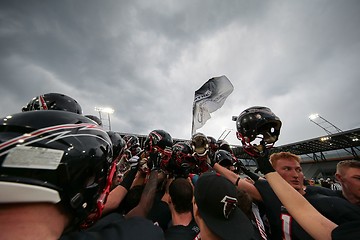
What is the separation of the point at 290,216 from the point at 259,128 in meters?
1.36

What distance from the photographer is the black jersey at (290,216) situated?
1.93 metres

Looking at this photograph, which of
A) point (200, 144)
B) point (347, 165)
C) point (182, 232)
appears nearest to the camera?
point (182, 232)

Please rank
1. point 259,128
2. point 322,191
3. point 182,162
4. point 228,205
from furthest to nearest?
1. point 182,162
2. point 322,191
3. point 259,128
4. point 228,205

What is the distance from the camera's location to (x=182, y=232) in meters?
2.19

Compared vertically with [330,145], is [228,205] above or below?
below

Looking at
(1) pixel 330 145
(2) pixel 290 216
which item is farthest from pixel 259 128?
(1) pixel 330 145

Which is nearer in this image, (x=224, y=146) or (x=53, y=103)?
(x=53, y=103)

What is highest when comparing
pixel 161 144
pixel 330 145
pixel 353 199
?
pixel 330 145

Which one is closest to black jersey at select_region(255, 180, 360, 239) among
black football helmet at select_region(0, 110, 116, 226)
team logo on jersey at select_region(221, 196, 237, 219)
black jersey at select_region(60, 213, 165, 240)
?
team logo on jersey at select_region(221, 196, 237, 219)

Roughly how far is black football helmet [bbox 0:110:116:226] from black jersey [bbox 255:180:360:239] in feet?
8.20

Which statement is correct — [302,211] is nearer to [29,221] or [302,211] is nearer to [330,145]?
[29,221]

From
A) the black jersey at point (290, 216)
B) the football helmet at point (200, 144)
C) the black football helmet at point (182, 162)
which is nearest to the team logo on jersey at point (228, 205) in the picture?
the black jersey at point (290, 216)

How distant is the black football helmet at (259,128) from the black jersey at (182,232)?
A: 1320mm

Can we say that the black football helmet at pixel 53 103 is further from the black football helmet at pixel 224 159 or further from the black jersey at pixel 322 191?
the black jersey at pixel 322 191
